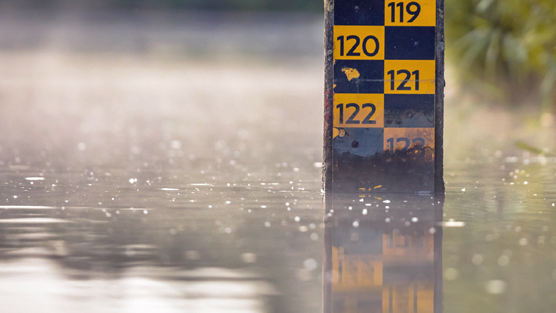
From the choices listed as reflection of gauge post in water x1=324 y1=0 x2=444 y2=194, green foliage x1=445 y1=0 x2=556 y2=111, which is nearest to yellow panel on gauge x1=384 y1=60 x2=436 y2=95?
reflection of gauge post in water x1=324 y1=0 x2=444 y2=194

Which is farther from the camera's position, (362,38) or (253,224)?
(362,38)

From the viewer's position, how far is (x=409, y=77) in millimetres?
3180

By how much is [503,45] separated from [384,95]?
146 inches

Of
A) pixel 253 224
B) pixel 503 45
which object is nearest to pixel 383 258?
pixel 253 224

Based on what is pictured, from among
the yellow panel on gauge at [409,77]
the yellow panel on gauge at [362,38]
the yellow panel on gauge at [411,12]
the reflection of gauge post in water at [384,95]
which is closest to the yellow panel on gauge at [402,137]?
the reflection of gauge post in water at [384,95]

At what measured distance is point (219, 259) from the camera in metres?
2.01

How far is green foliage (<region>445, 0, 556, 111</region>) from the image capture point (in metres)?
6.13

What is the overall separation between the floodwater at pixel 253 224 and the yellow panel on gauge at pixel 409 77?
1.27 ft

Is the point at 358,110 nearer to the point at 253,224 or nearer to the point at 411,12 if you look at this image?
the point at 411,12

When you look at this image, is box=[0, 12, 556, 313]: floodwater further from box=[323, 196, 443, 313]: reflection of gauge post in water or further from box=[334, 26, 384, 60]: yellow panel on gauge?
box=[334, 26, 384, 60]: yellow panel on gauge

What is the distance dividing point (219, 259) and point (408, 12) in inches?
58.5

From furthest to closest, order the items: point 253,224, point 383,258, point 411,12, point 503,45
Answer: point 503,45
point 411,12
point 253,224
point 383,258

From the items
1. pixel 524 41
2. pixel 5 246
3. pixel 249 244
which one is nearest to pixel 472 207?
pixel 249 244

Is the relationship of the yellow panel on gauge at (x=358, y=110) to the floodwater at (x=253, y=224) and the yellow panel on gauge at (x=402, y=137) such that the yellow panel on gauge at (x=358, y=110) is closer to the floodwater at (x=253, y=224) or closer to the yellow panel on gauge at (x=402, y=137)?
the yellow panel on gauge at (x=402, y=137)
